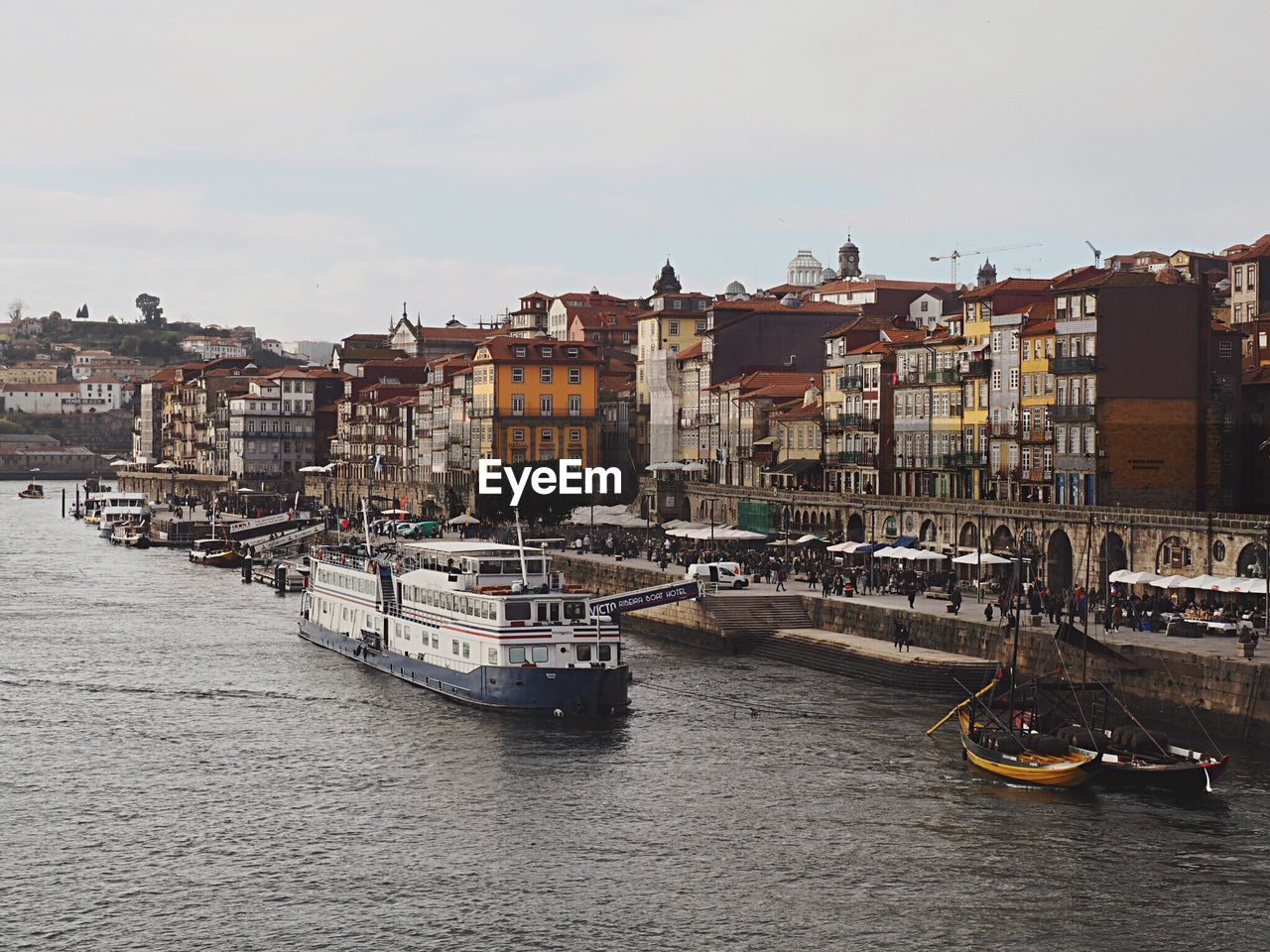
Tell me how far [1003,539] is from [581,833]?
47.8 metres

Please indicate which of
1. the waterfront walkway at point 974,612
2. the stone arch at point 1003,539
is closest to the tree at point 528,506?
the waterfront walkway at point 974,612

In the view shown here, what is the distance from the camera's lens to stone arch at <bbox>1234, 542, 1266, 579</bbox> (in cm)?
7281

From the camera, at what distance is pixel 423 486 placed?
562ft

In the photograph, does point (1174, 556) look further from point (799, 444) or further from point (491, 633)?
point (799, 444)

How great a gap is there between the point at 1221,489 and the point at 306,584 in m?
48.2

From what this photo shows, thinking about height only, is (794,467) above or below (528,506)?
above

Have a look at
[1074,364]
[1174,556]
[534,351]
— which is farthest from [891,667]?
[534,351]

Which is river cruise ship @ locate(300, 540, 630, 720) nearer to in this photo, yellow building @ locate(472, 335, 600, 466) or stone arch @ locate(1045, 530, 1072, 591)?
stone arch @ locate(1045, 530, 1072, 591)

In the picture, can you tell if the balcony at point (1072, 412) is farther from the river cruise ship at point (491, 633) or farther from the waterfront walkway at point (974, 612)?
the river cruise ship at point (491, 633)

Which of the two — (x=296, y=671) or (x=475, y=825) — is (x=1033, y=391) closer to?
(x=296, y=671)

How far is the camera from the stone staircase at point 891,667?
6812 centimetres

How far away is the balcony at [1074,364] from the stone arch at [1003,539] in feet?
30.3

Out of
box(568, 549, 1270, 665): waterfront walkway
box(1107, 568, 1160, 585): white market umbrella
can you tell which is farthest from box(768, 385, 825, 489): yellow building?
box(1107, 568, 1160, 585): white market umbrella

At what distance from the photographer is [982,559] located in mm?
84375
